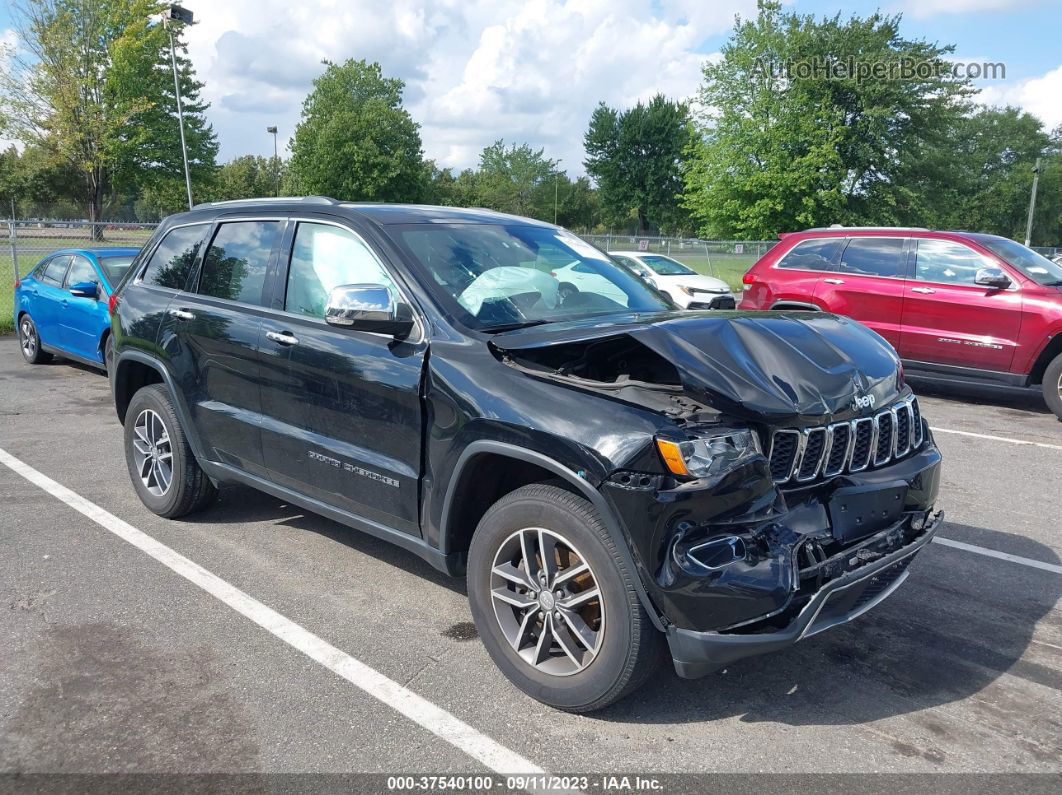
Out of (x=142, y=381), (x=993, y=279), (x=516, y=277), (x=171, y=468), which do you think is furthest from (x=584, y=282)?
(x=993, y=279)

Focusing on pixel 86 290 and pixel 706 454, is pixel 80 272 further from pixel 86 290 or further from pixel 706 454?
pixel 706 454

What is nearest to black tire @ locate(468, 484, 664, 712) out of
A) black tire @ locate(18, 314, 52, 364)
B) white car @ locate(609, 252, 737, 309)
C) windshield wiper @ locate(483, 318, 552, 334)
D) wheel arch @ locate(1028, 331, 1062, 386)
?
windshield wiper @ locate(483, 318, 552, 334)

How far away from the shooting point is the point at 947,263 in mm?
9250

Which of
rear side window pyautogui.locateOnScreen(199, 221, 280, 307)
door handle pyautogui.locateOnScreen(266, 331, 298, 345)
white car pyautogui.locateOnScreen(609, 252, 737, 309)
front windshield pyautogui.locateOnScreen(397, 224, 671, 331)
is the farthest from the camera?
white car pyautogui.locateOnScreen(609, 252, 737, 309)

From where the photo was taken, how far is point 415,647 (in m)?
3.56

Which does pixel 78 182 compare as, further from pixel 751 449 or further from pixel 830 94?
pixel 751 449

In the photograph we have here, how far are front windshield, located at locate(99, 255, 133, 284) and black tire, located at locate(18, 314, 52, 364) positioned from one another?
1.94m

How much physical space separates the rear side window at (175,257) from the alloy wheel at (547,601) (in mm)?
2896

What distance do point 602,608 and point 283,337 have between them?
210 cm

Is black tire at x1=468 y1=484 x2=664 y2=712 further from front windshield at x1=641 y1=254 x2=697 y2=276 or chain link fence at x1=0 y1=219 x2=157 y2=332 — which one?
front windshield at x1=641 y1=254 x2=697 y2=276

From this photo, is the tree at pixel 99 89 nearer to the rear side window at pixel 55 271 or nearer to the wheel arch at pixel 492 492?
the rear side window at pixel 55 271

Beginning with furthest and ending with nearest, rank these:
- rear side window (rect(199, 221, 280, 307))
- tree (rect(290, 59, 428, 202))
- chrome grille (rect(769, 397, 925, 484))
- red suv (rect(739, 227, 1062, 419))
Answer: tree (rect(290, 59, 428, 202)) → red suv (rect(739, 227, 1062, 419)) → rear side window (rect(199, 221, 280, 307)) → chrome grille (rect(769, 397, 925, 484))

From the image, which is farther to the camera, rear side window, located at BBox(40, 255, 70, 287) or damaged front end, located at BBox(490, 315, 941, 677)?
rear side window, located at BBox(40, 255, 70, 287)

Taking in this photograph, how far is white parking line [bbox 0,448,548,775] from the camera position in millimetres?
2814
